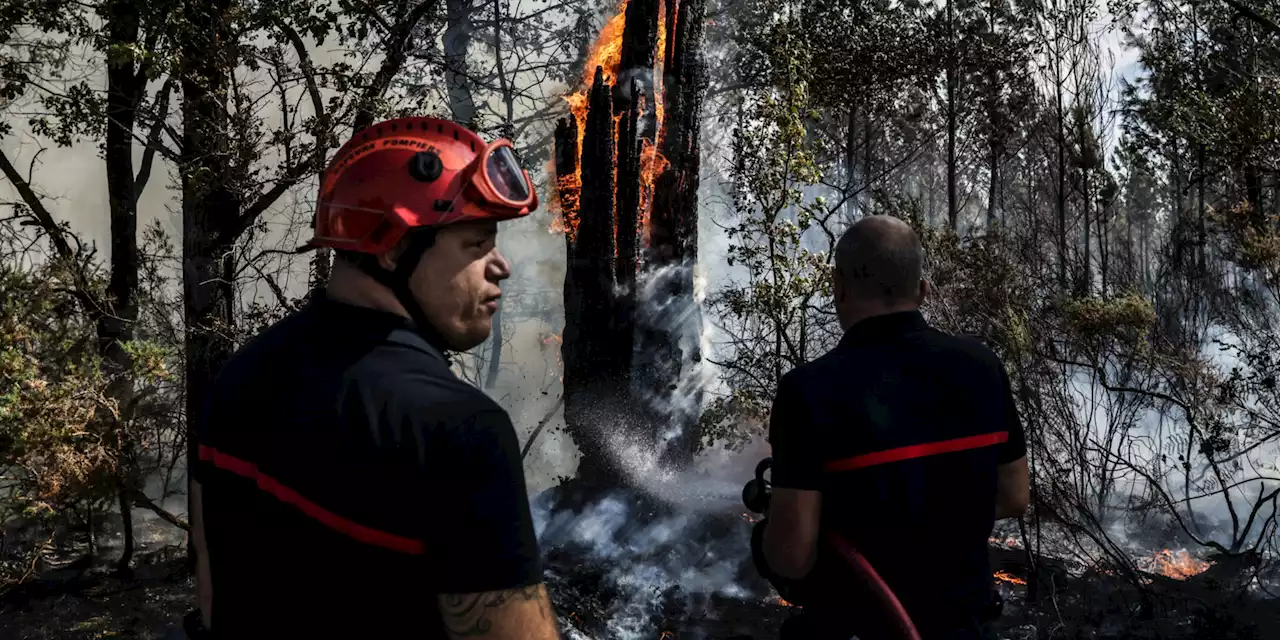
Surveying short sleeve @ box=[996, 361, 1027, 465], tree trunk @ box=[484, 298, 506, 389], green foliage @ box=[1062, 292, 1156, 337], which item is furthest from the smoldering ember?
tree trunk @ box=[484, 298, 506, 389]

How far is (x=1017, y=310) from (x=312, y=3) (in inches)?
309

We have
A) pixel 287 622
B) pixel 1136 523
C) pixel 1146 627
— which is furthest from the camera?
pixel 1136 523

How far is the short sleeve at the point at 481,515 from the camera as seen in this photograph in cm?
150

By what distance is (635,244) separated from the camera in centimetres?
1458

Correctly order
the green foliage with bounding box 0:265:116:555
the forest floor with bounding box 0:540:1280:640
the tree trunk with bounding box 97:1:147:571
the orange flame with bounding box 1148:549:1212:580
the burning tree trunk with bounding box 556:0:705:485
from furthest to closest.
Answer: the burning tree trunk with bounding box 556:0:705:485 < the orange flame with bounding box 1148:549:1212:580 < the tree trunk with bounding box 97:1:147:571 < the green foliage with bounding box 0:265:116:555 < the forest floor with bounding box 0:540:1280:640

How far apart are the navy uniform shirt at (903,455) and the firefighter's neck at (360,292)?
1249 mm

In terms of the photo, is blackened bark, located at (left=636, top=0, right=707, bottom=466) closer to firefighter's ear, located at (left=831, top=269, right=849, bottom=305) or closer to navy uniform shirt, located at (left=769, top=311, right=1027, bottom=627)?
firefighter's ear, located at (left=831, top=269, right=849, bottom=305)

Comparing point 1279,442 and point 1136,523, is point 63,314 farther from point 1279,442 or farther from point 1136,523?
point 1279,442

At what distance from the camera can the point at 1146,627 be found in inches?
336

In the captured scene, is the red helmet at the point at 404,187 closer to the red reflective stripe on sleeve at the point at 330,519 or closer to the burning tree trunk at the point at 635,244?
the red reflective stripe on sleeve at the point at 330,519

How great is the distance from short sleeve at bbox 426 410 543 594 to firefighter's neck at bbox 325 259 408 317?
338 millimetres

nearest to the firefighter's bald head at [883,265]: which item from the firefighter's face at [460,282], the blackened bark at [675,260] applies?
the firefighter's face at [460,282]

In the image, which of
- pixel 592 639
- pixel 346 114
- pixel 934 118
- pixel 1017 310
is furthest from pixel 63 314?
pixel 934 118

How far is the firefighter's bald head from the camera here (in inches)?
110
